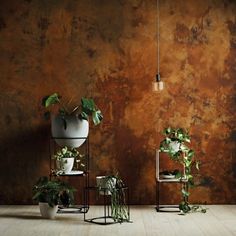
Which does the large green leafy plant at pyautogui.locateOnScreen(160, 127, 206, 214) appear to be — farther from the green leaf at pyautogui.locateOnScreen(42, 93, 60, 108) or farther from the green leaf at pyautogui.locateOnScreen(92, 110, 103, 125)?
the green leaf at pyautogui.locateOnScreen(42, 93, 60, 108)

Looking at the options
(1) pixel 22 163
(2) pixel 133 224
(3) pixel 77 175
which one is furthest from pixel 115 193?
(1) pixel 22 163

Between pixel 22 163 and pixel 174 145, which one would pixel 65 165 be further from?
pixel 174 145

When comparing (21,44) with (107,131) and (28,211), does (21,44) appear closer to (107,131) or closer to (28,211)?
(107,131)

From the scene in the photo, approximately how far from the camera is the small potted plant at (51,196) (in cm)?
615

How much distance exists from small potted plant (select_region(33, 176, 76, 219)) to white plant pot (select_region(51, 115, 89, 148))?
46 centimetres

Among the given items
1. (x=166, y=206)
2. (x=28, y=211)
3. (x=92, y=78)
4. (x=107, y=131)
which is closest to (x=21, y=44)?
(x=92, y=78)

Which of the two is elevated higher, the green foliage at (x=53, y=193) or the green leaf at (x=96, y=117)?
the green leaf at (x=96, y=117)

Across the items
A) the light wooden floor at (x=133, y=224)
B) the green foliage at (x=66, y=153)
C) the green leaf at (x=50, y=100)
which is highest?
the green leaf at (x=50, y=100)

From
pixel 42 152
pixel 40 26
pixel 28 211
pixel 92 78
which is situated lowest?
pixel 28 211

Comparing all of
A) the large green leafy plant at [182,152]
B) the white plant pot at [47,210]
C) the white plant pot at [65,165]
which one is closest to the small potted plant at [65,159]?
the white plant pot at [65,165]

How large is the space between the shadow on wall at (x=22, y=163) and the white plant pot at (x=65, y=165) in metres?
0.61

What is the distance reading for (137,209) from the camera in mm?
6711

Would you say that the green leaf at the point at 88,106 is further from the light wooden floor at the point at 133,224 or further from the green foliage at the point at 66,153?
the light wooden floor at the point at 133,224

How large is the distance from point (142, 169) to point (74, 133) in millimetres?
1014
